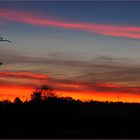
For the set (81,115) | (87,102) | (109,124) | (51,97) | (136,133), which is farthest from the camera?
(87,102)

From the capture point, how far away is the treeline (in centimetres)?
11519

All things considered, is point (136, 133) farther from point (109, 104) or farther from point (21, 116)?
point (109, 104)

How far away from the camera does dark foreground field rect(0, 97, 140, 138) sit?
379 feet

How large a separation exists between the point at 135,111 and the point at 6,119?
36113 millimetres

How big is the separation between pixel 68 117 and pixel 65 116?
1.23 meters

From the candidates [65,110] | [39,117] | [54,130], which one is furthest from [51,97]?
[54,130]

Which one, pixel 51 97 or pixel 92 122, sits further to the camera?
pixel 51 97

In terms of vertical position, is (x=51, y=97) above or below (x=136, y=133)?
above

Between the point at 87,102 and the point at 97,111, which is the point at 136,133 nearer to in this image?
the point at 97,111

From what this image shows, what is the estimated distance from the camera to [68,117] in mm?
137625

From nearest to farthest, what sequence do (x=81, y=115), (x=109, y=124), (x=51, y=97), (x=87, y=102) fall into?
1. (x=109, y=124)
2. (x=81, y=115)
3. (x=51, y=97)
4. (x=87, y=102)

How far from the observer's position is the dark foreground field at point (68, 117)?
379 feet

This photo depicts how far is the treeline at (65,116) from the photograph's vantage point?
115188 mm

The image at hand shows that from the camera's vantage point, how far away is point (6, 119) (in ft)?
430
